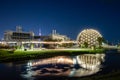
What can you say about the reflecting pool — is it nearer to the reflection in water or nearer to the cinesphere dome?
the reflection in water

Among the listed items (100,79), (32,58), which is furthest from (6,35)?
(100,79)

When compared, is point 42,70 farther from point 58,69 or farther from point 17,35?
point 17,35

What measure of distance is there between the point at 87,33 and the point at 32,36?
6011 cm

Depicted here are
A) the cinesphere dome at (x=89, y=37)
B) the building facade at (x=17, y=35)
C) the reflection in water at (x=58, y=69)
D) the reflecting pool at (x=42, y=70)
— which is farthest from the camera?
the building facade at (x=17, y=35)

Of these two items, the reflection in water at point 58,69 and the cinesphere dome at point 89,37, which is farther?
the cinesphere dome at point 89,37

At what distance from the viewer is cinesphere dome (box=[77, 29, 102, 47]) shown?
123188mm

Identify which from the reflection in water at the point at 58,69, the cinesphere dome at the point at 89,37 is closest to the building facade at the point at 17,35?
the cinesphere dome at the point at 89,37

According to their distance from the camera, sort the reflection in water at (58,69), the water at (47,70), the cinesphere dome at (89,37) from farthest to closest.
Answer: the cinesphere dome at (89,37) → the reflection in water at (58,69) → the water at (47,70)

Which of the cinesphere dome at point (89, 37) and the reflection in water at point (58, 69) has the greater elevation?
the cinesphere dome at point (89, 37)

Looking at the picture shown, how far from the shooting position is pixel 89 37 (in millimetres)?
124375

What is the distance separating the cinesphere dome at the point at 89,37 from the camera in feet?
404

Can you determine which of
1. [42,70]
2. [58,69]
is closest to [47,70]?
[42,70]

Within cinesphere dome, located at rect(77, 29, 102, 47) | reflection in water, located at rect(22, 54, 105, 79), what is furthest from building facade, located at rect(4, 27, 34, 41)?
reflection in water, located at rect(22, 54, 105, 79)

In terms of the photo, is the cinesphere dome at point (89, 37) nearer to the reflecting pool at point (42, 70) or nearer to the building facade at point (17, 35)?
the building facade at point (17, 35)
